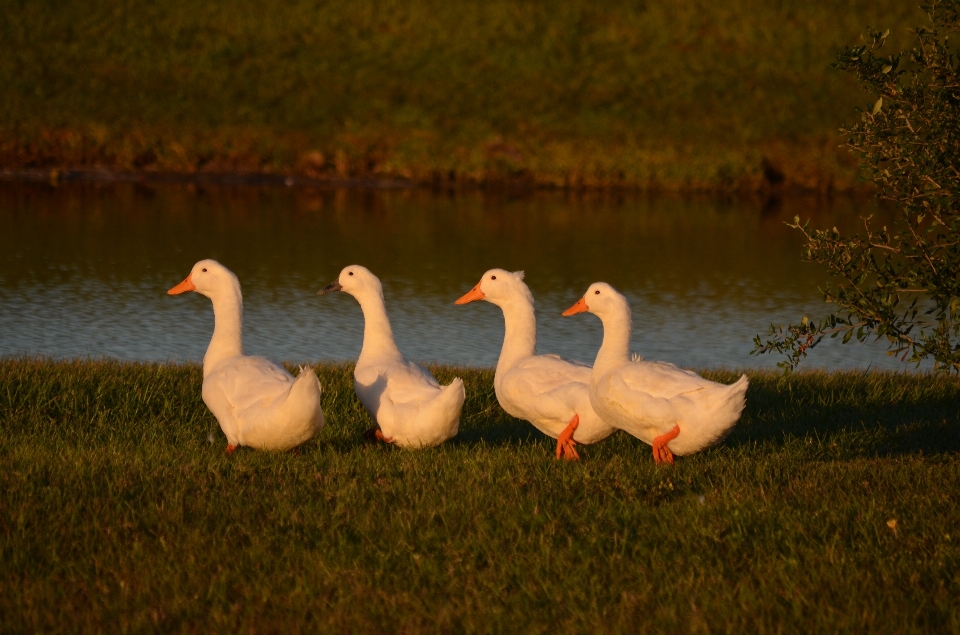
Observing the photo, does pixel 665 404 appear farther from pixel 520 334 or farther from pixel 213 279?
pixel 213 279

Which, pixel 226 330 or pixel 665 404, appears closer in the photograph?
pixel 665 404

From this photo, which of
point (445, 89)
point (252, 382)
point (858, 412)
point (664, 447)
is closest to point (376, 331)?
point (252, 382)

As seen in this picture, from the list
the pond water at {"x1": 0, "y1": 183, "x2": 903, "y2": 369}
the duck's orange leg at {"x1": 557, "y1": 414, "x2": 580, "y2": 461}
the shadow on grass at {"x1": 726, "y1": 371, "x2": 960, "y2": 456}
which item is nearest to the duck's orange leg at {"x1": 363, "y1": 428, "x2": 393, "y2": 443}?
the duck's orange leg at {"x1": 557, "y1": 414, "x2": 580, "y2": 461}

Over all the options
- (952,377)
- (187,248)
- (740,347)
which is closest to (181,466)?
(952,377)

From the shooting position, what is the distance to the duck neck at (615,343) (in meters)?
9.75

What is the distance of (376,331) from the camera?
35.8 feet

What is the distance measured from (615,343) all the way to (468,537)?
9.97 ft

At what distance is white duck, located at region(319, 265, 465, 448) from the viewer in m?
9.31

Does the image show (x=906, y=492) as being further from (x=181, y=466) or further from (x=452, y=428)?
(x=181, y=466)

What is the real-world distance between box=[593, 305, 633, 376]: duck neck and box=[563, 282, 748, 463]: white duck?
17 mm

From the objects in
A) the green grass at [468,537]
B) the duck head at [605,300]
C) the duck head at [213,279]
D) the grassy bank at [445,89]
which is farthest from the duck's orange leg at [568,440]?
the grassy bank at [445,89]

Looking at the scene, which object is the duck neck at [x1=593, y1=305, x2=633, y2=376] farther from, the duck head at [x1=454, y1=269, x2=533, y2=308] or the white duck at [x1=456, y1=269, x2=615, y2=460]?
the duck head at [x1=454, y1=269, x2=533, y2=308]

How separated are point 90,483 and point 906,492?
5485mm

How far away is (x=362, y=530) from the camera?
7430 mm
